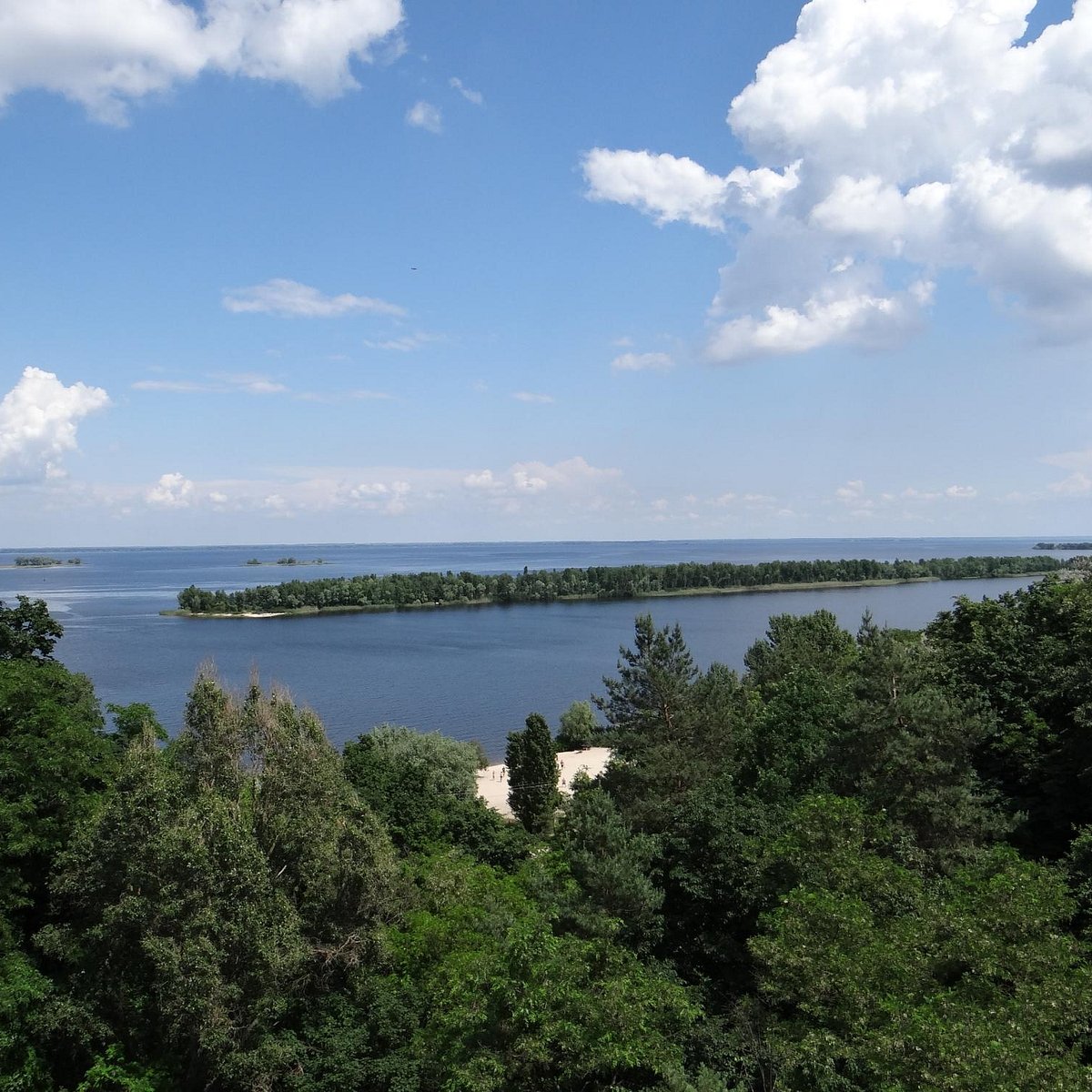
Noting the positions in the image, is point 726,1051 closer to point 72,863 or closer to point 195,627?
point 72,863

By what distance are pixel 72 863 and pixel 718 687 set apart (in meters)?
18.2

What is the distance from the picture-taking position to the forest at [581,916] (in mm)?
10711

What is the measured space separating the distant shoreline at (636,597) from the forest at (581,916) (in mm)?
109442

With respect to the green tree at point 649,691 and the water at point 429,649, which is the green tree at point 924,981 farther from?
the water at point 429,649

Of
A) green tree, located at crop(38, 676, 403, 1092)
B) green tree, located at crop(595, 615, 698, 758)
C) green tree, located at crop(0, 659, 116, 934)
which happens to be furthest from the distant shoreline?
green tree, located at crop(38, 676, 403, 1092)

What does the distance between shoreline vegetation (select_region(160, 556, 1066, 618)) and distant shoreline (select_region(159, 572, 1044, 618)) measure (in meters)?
0.17

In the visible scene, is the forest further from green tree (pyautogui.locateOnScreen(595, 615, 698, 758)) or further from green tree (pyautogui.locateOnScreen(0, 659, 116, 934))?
green tree (pyautogui.locateOnScreen(595, 615, 698, 758))

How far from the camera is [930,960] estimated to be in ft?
36.6

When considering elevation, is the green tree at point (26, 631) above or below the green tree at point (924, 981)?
above

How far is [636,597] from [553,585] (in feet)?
50.0

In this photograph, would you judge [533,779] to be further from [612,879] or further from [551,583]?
[551,583]

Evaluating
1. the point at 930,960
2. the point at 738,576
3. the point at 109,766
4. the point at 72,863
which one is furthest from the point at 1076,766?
the point at 738,576

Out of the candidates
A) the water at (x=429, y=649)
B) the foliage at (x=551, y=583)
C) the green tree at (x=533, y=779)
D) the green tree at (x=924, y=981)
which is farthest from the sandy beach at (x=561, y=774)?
the foliage at (x=551, y=583)

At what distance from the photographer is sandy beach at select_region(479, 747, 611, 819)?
128ft
